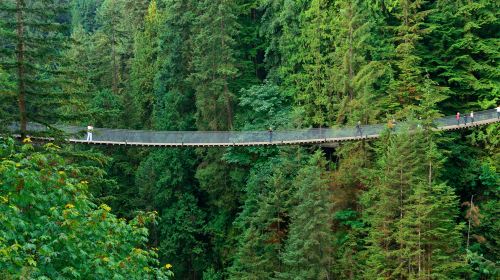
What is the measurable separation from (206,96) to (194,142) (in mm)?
6942

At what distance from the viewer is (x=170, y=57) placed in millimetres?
35844

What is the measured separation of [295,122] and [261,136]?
332 centimetres

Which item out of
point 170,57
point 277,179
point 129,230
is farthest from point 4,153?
point 170,57

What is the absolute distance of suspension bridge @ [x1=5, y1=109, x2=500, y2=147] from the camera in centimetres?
2453

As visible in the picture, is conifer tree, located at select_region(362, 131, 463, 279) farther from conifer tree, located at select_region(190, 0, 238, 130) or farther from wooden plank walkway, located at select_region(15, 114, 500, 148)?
conifer tree, located at select_region(190, 0, 238, 130)

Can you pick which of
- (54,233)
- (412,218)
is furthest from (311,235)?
(54,233)

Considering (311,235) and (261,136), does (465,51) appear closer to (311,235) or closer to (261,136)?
(261,136)

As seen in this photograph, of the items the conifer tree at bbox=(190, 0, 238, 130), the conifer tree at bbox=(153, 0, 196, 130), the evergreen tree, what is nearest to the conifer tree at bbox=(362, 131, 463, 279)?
the evergreen tree

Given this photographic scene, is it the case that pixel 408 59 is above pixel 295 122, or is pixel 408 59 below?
above

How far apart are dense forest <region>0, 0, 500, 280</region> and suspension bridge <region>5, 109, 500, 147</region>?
700 millimetres

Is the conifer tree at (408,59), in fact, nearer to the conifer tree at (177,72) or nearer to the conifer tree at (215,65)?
the conifer tree at (215,65)

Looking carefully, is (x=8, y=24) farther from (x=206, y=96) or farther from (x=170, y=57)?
(x=170, y=57)

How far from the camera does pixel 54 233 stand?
8609mm

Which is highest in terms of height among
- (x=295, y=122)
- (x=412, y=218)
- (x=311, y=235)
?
(x=295, y=122)
